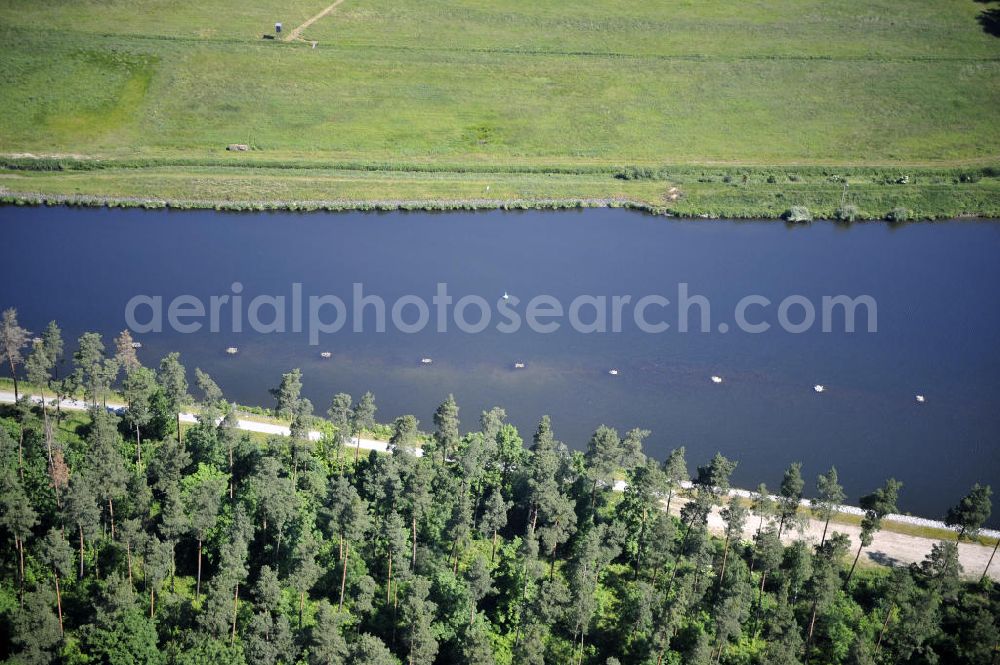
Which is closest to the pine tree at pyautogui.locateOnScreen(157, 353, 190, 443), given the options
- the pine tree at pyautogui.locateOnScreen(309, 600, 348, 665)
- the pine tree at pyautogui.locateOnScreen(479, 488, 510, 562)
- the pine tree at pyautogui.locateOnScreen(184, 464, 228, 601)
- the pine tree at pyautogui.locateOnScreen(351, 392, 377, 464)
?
the pine tree at pyautogui.locateOnScreen(184, 464, 228, 601)

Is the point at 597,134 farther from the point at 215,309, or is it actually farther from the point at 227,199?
the point at 215,309

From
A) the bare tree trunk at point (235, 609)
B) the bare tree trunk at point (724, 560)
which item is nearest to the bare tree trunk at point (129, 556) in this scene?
the bare tree trunk at point (235, 609)

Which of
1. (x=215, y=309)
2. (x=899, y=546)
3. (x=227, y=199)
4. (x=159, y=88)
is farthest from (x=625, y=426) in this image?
(x=159, y=88)

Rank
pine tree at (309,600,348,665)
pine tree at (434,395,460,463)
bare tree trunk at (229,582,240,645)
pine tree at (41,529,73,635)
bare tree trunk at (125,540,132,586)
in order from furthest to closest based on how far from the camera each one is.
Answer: pine tree at (434,395,460,463) → bare tree trunk at (125,540,132,586) → pine tree at (41,529,73,635) → bare tree trunk at (229,582,240,645) → pine tree at (309,600,348,665)

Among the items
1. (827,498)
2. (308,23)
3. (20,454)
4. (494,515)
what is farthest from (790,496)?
(308,23)

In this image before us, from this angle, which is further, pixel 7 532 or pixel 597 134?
pixel 597 134

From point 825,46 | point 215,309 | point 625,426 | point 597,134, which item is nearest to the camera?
point 625,426

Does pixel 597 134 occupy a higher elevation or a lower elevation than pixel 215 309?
higher

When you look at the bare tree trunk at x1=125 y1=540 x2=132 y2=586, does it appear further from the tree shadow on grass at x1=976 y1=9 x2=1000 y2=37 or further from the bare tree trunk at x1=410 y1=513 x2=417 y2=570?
the tree shadow on grass at x1=976 y1=9 x2=1000 y2=37
